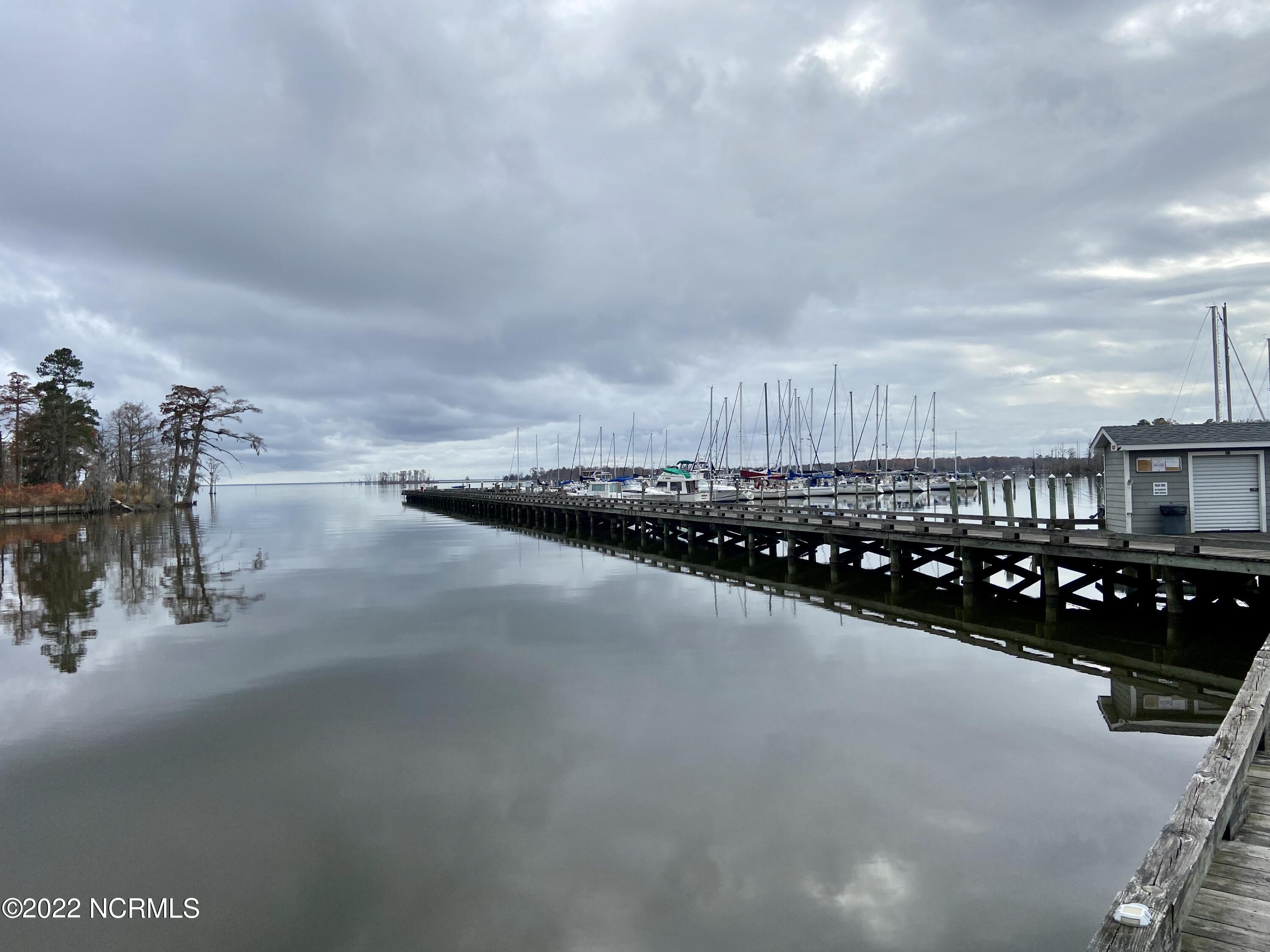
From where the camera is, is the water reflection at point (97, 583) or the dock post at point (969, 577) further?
the dock post at point (969, 577)

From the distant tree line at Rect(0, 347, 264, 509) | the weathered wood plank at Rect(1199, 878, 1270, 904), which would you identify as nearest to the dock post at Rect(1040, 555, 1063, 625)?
the weathered wood plank at Rect(1199, 878, 1270, 904)

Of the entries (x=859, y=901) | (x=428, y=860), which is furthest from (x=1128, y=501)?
(x=428, y=860)

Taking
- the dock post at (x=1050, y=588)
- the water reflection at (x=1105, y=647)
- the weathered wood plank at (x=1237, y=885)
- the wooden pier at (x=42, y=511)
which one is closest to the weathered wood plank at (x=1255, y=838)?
the weathered wood plank at (x=1237, y=885)

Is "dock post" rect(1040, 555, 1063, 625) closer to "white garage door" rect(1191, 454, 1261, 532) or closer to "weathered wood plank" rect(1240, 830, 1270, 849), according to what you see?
"white garage door" rect(1191, 454, 1261, 532)

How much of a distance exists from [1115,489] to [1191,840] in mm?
17701

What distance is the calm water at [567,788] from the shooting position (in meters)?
6.07

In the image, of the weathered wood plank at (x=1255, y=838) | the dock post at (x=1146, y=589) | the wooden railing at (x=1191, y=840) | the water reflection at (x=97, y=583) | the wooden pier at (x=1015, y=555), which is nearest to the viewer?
the wooden railing at (x=1191, y=840)

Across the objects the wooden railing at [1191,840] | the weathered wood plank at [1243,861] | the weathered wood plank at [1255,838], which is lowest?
the weathered wood plank at [1255,838]

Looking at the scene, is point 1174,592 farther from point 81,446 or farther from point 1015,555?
point 81,446

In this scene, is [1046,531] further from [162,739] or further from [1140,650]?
[162,739]

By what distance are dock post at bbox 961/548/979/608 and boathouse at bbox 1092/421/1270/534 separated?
3.71 metres

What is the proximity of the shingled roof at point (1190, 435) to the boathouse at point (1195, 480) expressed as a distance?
2 centimetres

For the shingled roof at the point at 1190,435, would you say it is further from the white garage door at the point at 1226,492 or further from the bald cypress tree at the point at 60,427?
the bald cypress tree at the point at 60,427

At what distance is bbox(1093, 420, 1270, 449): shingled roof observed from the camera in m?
16.9
